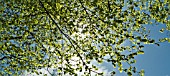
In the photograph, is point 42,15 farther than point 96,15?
Yes

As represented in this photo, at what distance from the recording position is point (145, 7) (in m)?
14.8

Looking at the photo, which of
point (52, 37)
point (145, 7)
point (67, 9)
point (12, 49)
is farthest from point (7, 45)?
point (145, 7)

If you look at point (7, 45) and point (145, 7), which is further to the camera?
point (145, 7)

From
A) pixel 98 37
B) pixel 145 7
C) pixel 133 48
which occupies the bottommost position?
pixel 133 48

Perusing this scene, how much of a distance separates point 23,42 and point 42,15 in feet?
6.01

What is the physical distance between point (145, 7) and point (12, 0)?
686 cm

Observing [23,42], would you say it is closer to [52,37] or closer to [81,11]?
[52,37]

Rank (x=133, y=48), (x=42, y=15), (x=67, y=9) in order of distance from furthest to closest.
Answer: (x=42, y=15)
(x=67, y=9)
(x=133, y=48)

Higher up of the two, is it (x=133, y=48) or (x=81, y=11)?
(x=81, y=11)

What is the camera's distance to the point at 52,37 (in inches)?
567

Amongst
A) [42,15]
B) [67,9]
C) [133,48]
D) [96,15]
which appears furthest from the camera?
[42,15]

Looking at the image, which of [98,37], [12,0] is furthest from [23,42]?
[98,37]

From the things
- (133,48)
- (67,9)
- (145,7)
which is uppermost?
(145,7)

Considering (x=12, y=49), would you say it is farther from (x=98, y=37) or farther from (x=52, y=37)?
(x=98, y=37)
